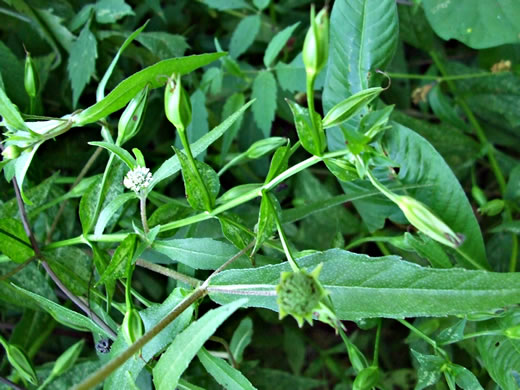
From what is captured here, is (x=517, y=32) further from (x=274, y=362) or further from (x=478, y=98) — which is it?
(x=274, y=362)

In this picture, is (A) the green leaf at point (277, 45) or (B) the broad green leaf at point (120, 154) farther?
(A) the green leaf at point (277, 45)

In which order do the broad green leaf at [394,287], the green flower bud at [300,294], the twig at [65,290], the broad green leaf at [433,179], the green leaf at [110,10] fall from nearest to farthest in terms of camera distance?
the green flower bud at [300,294] → the broad green leaf at [394,287] → the twig at [65,290] → the broad green leaf at [433,179] → the green leaf at [110,10]

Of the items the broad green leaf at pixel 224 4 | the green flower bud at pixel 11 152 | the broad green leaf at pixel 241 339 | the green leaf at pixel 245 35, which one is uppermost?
the broad green leaf at pixel 224 4

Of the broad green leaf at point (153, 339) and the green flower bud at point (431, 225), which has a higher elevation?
the green flower bud at point (431, 225)

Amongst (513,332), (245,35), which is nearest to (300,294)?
(513,332)

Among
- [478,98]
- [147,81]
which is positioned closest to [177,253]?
[147,81]

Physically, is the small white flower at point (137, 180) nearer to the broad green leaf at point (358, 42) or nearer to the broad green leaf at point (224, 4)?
the broad green leaf at point (358, 42)

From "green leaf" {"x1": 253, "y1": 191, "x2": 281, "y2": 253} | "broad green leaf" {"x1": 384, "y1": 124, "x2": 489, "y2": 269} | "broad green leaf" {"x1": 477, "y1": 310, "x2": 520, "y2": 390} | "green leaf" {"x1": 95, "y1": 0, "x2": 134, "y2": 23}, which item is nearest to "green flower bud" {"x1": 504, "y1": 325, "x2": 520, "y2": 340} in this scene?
"broad green leaf" {"x1": 477, "y1": 310, "x2": 520, "y2": 390}

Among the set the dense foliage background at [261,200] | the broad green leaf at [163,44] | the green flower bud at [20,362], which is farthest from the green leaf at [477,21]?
the green flower bud at [20,362]
